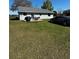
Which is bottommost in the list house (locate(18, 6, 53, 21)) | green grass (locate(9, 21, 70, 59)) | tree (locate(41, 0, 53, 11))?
green grass (locate(9, 21, 70, 59))

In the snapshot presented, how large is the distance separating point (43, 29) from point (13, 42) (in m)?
0.27

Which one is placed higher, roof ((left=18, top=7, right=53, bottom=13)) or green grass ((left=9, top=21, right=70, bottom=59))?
roof ((left=18, top=7, right=53, bottom=13))

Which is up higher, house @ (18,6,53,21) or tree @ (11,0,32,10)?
tree @ (11,0,32,10)

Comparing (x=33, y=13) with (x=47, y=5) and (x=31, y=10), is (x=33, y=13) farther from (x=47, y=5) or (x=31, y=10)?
(x=47, y=5)

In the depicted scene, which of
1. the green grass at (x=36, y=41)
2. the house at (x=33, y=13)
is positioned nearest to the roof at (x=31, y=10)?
the house at (x=33, y=13)

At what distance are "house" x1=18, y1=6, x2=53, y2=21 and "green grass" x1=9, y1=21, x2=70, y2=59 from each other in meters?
0.07

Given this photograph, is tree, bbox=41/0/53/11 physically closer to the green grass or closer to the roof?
the roof

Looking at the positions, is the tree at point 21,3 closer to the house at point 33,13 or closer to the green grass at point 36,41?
the house at point 33,13

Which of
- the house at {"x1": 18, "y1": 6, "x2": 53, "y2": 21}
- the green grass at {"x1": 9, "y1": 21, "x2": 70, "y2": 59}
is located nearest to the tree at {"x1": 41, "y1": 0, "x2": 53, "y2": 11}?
the house at {"x1": 18, "y1": 6, "x2": 53, "y2": 21}

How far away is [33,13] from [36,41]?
9.3 inches

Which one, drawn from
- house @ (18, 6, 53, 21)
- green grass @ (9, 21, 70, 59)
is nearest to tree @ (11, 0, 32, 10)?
house @ (18, 6, 53, 21)

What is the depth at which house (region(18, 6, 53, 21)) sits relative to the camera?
7.84ft
